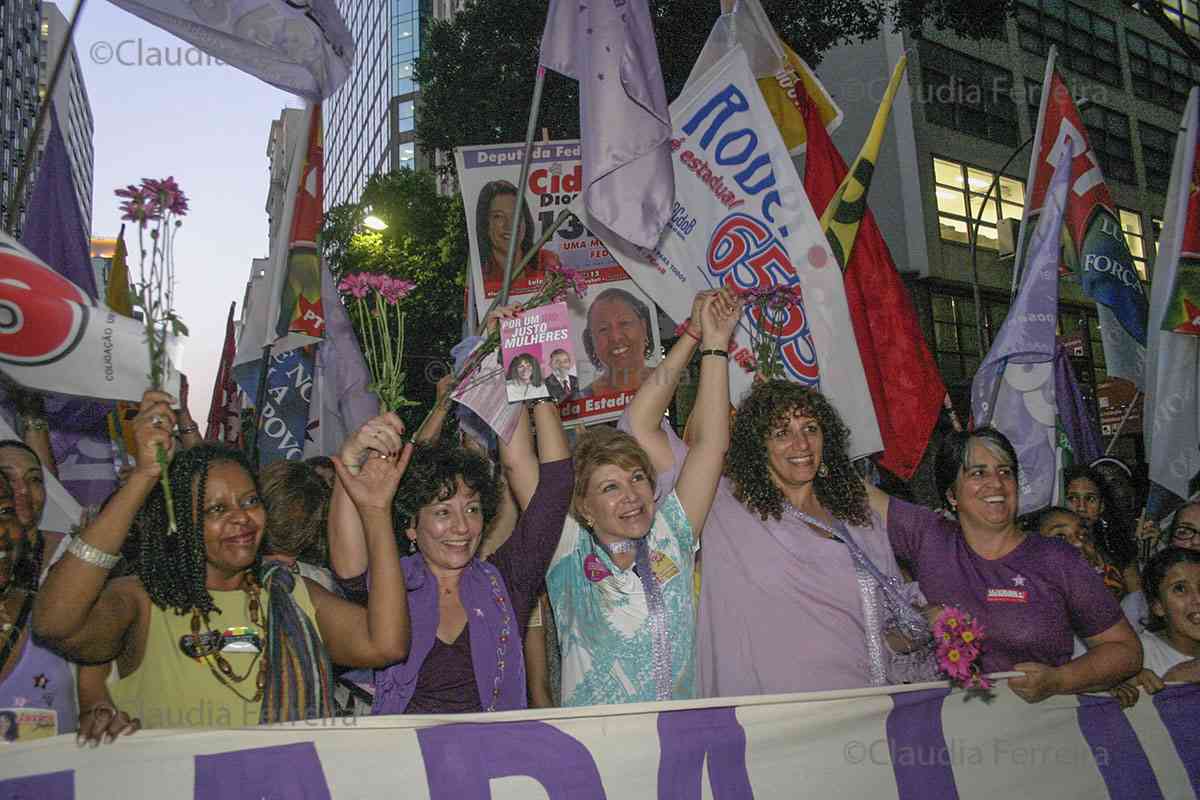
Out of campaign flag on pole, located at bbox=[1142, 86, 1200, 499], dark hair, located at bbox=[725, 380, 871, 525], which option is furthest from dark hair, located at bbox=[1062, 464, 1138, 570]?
dark hair, located at bbox=[725, 380, 871, 525]

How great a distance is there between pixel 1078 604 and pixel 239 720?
2519 millimetres

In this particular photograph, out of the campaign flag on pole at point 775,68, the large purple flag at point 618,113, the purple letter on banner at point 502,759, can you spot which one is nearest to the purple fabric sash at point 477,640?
the purple letter on banner at point 502,759

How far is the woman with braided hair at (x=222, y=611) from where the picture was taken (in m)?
2.37

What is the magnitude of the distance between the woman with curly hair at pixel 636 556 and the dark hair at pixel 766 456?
202 mm

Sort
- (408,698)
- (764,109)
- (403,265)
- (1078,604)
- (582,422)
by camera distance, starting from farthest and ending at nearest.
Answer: (403,265) < (582,422) < (764,109) < (1078,604) < (408,698)

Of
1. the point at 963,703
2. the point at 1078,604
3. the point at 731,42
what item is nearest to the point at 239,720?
the point at 963,703

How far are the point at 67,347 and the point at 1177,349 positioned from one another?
235 inches

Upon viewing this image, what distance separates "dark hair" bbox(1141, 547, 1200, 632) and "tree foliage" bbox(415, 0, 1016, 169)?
9612 mm

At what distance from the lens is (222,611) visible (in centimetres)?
254

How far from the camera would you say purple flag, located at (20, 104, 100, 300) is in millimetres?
4832

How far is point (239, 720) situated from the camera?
2.47 meters

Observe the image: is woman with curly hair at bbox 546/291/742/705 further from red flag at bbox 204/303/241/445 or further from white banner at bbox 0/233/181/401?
red flag at bbox 204/303/241/445

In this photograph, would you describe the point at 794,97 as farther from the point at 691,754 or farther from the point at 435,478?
the point at 691,754

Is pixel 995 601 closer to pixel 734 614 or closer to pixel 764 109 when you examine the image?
pixel 734 614
